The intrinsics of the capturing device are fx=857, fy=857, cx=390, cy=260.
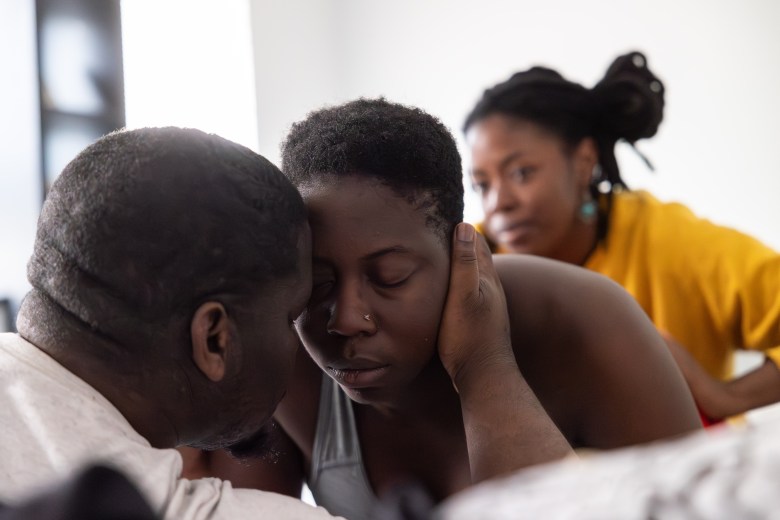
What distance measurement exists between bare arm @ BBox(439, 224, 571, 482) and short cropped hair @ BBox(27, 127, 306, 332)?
0.86 feet

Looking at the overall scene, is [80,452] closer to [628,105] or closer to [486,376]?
[486,376]

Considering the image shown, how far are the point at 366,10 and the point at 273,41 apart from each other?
0.50 meters

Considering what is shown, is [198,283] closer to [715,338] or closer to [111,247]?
[111,247]

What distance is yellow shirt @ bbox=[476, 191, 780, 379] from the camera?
1580 millimetres

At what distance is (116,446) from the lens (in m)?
0.56

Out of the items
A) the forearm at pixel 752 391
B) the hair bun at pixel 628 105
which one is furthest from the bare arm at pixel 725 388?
the hair bun at pixel 628 105

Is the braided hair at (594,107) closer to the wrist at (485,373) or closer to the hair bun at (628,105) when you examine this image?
the hair bun at (628,105)

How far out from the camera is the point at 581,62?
2.94m

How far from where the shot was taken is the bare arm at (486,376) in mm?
808

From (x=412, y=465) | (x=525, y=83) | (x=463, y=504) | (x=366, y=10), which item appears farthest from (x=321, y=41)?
(x=463, y=504)

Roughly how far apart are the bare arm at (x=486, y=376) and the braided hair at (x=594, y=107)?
91cm

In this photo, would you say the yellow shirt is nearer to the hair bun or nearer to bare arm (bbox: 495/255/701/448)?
the hair bun

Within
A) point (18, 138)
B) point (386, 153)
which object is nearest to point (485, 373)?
point (386, 153)

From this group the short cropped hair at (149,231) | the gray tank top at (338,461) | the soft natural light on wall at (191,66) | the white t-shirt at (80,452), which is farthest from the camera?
the soft natural light on wall at (191,66)
